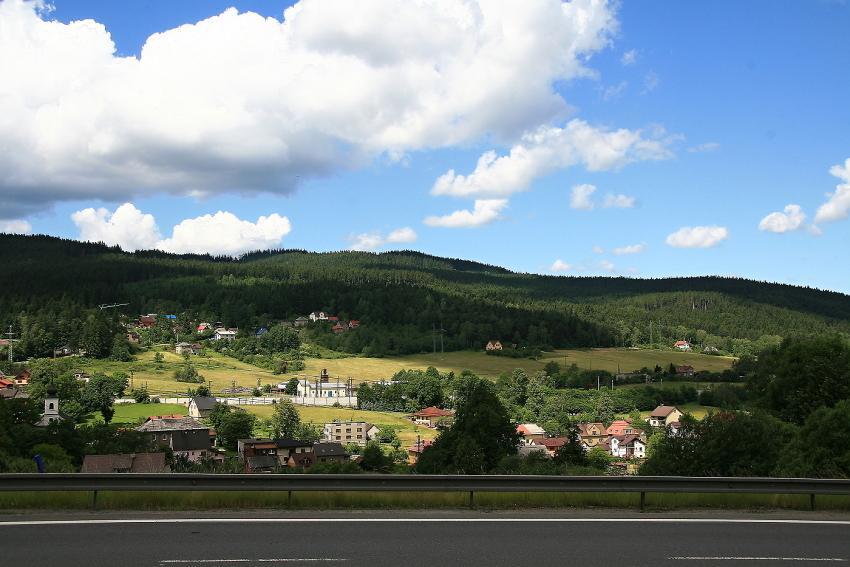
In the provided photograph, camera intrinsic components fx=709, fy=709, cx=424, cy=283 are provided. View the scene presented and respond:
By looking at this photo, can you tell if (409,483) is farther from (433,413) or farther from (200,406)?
(433,413)

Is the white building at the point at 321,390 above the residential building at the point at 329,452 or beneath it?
above

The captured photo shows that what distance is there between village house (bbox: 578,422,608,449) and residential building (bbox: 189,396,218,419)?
40279mm

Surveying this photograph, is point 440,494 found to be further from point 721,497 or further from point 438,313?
point 438,313

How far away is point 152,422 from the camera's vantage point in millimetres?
63125

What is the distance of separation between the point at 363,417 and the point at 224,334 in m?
97.8

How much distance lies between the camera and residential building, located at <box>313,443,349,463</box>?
5123 centimetres

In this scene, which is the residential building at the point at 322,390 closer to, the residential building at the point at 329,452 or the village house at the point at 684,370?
the residential building at the point at 329,452

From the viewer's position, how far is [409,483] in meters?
11.2

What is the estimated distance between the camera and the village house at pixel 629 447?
65875mm

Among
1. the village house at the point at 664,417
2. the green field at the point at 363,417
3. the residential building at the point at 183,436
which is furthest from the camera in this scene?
the village house at the point at 664,417
